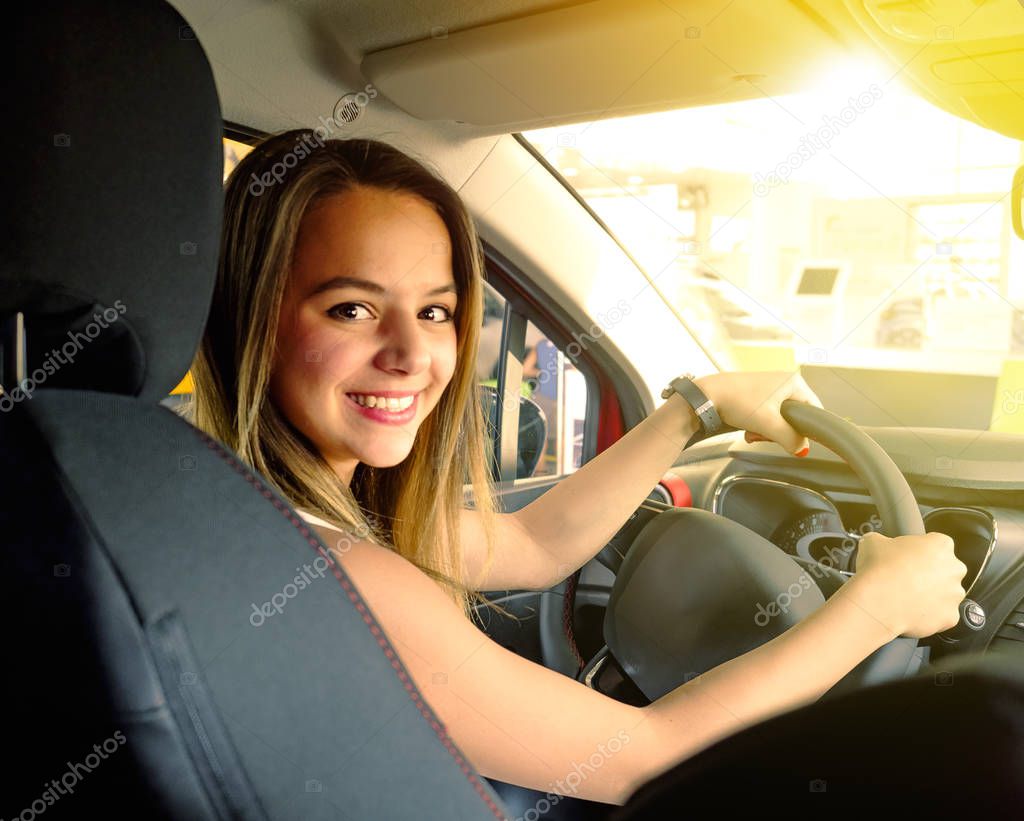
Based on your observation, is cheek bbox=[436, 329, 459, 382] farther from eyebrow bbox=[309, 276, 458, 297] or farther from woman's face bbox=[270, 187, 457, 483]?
eyebrow bbox=[309, 276, 458, 297]

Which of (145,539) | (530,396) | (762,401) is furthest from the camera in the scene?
(530,396)

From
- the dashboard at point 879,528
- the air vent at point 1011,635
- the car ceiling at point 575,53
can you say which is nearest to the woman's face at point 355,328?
the car ceiling at point 575,53

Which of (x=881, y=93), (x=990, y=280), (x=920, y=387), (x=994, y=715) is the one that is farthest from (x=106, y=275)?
(x=920, y=387)

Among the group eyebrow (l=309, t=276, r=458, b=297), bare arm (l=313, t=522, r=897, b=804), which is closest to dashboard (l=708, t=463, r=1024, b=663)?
bare arm (l=313, t=522, r=897, b=804)

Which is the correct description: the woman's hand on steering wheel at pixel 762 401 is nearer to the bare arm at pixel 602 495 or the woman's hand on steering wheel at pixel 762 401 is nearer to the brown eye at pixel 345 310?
the bare arm at pixel 602 495

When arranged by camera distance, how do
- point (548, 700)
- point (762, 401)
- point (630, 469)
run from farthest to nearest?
point (630, 469), point (762, 401), point (548, 700)

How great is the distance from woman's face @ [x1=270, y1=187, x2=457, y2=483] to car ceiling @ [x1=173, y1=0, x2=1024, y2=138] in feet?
1.36

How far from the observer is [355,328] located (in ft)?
3.99

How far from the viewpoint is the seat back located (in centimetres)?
70

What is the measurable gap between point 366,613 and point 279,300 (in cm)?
51

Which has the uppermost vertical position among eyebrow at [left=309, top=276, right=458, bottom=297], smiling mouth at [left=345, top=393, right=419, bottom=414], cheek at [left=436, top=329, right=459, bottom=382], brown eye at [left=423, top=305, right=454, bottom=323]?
eyebrow at [left=309, top=276, right=458, bottom=297]

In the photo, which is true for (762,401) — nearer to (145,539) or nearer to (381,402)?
(381,402)

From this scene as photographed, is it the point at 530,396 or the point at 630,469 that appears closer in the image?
the point at 630,469

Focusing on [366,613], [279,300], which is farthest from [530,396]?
[366,613]
